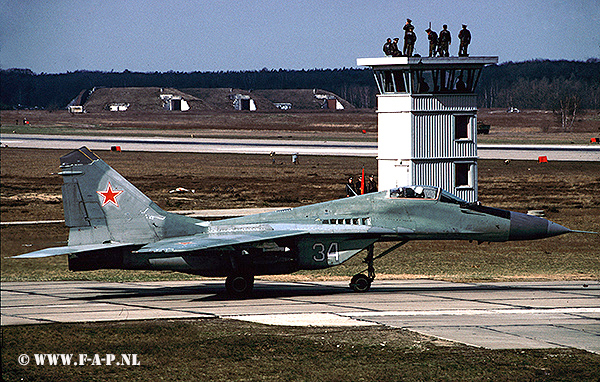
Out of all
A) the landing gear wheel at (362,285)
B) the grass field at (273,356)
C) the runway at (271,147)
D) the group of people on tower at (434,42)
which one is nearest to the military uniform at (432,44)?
the group of people on tower at (434,42)

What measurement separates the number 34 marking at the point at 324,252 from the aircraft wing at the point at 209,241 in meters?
0.78

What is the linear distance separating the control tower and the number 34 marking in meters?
15.9

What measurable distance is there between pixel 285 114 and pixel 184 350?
591 ft

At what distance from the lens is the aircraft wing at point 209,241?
1888 centimetres

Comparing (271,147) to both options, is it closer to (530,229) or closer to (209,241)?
(530,229)

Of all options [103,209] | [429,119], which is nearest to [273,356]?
[103,209]

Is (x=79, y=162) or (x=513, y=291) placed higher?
(x=79, y=162)

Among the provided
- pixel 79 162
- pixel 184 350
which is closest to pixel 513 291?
pixel 184 350

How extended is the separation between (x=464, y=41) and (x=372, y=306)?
2166 cm

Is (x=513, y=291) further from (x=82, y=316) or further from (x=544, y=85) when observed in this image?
(x=544, y=85)

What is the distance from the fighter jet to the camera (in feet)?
65.6

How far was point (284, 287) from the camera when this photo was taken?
917 inches

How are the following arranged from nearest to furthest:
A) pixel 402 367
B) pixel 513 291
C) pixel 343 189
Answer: pixel 402 367 < pixel 513 291 < pixel 343 189

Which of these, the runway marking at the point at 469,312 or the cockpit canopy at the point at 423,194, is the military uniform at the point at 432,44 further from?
the runway marking at the point at 469,312
